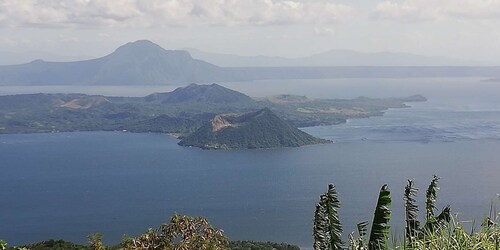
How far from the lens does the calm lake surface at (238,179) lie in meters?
39.9

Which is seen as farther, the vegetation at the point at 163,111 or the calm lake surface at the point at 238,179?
the vegetation at the point at 163,111

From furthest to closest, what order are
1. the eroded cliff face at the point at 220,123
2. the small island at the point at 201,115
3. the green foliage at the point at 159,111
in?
1. the green foliage at the point at 159,111
2. the eroded cliff face at the point at 220,123
3. the small island at the point at 201,115

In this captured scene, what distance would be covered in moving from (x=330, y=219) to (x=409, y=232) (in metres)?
1.12

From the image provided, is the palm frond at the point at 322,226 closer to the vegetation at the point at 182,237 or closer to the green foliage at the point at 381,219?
the green foliage at the point at 381,219

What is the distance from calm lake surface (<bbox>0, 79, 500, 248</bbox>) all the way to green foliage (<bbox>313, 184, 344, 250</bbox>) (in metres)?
27.9

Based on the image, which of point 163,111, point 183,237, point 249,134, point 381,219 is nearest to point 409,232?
point 381,219

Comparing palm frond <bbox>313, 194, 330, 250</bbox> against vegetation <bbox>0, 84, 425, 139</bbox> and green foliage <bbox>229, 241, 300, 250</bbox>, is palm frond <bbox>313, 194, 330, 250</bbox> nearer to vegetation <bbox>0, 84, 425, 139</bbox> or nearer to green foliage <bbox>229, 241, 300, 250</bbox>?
green foliage <bbox>229, 241, 300, 250</bbox>

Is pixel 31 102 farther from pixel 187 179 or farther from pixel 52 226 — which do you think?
pixel 52 226

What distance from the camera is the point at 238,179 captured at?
55750 millimetres

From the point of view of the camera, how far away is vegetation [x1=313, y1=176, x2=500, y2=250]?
3.78 meters

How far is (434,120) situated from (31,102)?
305 feet

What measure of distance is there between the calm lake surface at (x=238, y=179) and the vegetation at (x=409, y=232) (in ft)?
91.0

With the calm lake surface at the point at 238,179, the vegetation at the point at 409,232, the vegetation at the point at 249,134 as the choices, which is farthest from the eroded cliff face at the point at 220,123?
the vegetation at the point at 409,232

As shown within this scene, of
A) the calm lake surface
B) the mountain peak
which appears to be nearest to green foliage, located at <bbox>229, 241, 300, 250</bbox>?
the calm lake surface
